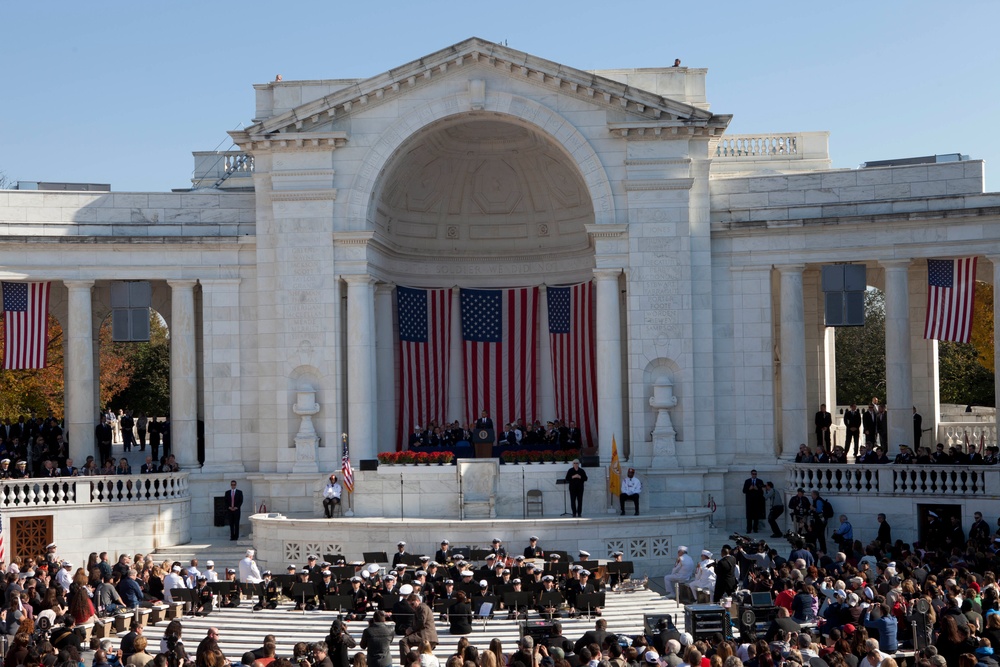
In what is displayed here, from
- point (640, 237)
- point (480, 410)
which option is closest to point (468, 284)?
point (480, 410)

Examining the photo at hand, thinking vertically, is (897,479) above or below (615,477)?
below

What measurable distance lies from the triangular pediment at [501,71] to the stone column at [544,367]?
9991mm

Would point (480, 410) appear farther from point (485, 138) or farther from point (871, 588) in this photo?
point (871, 588)

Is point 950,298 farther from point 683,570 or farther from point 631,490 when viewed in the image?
point 683,570

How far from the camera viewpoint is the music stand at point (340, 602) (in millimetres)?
34531

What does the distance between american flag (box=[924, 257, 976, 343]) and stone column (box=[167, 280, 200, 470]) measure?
26.8 meters

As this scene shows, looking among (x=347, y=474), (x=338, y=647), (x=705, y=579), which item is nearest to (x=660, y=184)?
(x=347, y=474)

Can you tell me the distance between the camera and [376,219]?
49656 mm

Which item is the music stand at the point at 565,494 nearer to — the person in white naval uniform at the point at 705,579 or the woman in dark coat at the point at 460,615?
the person in white naval uniform at the point at 705,579

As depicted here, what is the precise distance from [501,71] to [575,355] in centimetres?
1212

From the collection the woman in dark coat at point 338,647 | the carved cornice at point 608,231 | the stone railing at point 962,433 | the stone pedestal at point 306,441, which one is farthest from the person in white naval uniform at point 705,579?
the stone railing at point 962,433

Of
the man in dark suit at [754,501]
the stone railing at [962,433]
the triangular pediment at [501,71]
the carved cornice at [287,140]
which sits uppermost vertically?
the triangular pediment at [501,71]

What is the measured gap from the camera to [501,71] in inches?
1880

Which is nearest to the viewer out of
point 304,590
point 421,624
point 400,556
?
point 421,624
